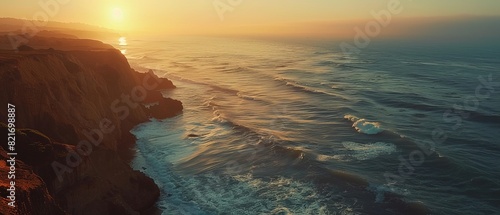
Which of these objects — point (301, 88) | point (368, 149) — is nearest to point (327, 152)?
point (368, 149)

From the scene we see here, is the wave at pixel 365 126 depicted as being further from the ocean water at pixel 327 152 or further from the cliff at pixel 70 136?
the cliff at pixel 70 136

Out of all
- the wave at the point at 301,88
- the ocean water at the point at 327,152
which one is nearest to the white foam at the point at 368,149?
the ocean water at the point at 327,152

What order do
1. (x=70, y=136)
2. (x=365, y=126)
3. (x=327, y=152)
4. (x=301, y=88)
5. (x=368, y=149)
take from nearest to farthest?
(x=70, y=136) < (x=327, y=152) < (x=368, y=149) < (x=365, y=126) < (x=301, y=88)

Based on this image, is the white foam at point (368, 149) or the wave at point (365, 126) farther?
the wave at point (365, 126)

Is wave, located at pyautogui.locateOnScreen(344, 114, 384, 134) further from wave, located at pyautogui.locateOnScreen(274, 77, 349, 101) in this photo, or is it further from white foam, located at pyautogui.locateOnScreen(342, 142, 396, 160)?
wave, located at pyautogui.locateOnScreen(274, 77, 349, 101)

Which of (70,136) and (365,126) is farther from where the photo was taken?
(365,126)

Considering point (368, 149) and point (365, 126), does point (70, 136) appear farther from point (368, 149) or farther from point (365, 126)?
point (365, 126)
